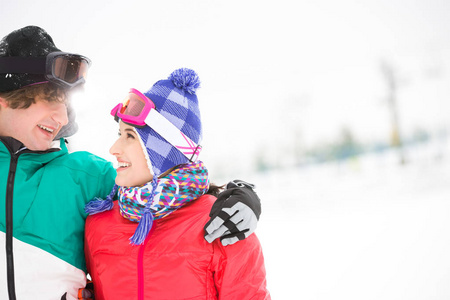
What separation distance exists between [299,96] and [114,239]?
418 inches

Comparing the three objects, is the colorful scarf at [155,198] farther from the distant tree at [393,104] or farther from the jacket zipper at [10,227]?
the distant tree at [393,104]

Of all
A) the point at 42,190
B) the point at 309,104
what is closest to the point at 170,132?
the point at 42,190

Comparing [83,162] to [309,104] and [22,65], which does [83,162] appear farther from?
[309,104]

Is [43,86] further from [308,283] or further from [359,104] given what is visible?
[359,104]

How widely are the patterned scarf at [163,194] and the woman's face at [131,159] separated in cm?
5

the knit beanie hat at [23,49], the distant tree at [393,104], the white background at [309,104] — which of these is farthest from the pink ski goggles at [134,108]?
the distant tree at [393,104]

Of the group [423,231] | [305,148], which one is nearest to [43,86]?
[423,231]

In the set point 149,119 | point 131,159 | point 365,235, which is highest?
point 149,119

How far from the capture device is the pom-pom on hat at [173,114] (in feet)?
3.65

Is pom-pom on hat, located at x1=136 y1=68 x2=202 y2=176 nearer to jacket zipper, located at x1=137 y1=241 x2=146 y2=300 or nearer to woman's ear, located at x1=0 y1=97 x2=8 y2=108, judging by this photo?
jacket zipper, located at x1=137 y1=241 x2=146 y2=300

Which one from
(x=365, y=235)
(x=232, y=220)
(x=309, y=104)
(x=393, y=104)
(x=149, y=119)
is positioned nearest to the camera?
(x=232, y=220)

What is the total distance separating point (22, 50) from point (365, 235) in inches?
166

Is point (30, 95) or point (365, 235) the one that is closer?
point (30, 95)

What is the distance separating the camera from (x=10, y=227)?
0.97 meters
